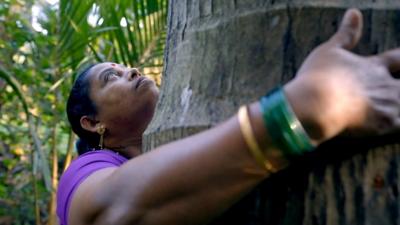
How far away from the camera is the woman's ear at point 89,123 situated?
2.07 metres

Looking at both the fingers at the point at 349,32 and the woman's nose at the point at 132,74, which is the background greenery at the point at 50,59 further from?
the fingers at the point at 349,32

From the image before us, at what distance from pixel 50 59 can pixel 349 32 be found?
3.00 m

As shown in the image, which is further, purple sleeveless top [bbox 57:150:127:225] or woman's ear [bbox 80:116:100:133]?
woman's ear [bbox 80:116:100:133]

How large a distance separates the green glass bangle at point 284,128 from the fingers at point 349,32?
5.3 inches

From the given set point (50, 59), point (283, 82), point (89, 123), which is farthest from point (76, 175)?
point (50, 59)

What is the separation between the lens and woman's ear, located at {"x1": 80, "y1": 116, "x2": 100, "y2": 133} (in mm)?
2072

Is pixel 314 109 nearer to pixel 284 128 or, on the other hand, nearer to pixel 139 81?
pixel 284 128

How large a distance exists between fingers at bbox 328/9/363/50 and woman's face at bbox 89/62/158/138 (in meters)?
1.09

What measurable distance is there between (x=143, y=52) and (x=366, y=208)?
261 centimetres

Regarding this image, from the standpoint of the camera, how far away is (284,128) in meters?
0.84

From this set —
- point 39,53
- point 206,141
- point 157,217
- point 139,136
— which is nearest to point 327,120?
point 206,141

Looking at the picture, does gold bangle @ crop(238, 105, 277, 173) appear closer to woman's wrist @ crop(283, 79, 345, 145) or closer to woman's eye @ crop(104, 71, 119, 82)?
woman's wrist @ crop(283, 79, 345, 145)

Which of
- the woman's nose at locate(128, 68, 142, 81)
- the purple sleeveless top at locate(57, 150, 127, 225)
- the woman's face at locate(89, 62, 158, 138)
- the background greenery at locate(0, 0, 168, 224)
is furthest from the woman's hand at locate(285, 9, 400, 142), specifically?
the background greenery at locate(0, 0, 168, 224)

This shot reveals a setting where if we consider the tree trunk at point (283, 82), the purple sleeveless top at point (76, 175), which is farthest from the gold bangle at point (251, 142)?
the purple sleeveless top at point (76, 175)
